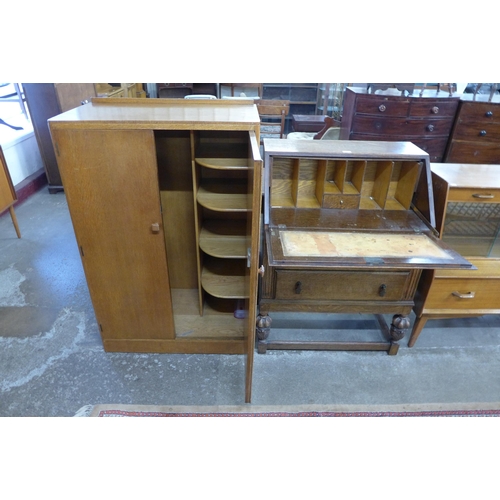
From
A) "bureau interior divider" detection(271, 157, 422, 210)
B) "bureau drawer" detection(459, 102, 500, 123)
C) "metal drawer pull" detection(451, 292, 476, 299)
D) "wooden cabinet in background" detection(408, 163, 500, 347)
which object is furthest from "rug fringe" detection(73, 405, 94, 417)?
"bureau drawer" detection(459, 102, 500, 123)

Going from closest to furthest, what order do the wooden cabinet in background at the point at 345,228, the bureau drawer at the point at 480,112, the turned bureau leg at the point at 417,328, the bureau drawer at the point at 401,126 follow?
the wooden cabinet in background at the point at 345,228 → the turned bureau leg at the point at 417,328 → the bureau drawer at the point at 480,112 → the bureau drawer at the point at 401,126

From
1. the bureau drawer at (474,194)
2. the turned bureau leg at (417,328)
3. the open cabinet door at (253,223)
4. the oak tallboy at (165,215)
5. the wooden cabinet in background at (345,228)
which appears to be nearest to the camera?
the open cabinet door at (253,223)

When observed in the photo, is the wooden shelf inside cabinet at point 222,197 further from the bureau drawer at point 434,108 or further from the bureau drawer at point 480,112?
the bureau drawer at point 480,112

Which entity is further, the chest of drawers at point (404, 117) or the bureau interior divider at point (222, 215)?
the chest of drawers at point (404, 117)

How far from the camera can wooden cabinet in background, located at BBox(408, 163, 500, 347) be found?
5.56 ft

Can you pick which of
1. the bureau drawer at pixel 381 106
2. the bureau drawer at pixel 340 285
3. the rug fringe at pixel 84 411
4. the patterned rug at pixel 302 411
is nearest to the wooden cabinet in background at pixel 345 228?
the bureau drawer at pixel 340 285

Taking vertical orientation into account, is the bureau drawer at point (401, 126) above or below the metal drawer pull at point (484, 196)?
above

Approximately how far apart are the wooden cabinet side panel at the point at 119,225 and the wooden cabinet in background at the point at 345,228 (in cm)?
55

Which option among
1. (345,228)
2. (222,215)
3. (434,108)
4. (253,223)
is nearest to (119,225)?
(222,215)

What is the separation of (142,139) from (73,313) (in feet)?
4.78

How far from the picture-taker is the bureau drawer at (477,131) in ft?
9.11

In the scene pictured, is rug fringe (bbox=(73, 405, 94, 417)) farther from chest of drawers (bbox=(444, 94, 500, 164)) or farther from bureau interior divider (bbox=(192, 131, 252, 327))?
chest of drawers (bbox=(444, 94, 500, 164))

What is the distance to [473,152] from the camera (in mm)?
2889

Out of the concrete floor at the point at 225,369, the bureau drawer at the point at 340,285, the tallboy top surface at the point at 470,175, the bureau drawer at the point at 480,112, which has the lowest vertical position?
the concrete floor at the point at 225,369
